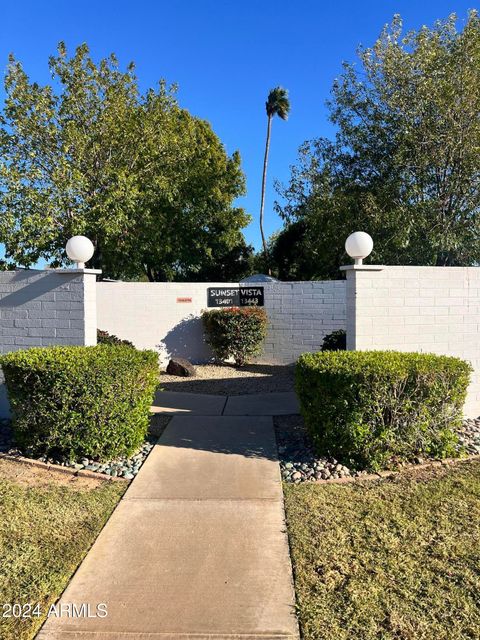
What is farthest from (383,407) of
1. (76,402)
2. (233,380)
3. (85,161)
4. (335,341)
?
(85,161)

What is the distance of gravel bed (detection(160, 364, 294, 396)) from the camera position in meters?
8.05

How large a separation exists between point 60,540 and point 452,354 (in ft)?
15.7

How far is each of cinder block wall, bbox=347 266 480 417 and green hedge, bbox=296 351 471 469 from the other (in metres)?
0.88

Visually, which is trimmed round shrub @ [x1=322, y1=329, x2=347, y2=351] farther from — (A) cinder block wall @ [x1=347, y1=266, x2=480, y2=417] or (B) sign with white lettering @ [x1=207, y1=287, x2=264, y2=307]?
(A) cinder block wall @ [x1=347, y1=266, x2=480, y2=417]

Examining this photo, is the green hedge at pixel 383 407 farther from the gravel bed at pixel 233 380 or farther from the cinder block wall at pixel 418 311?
the gravel bed at pixel 233 380

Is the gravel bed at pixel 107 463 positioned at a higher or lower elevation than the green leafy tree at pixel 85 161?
lower

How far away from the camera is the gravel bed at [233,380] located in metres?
8.05

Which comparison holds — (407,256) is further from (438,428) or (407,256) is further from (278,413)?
(438,428)

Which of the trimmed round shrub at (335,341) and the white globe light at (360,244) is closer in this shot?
the white globe light at (360,244)

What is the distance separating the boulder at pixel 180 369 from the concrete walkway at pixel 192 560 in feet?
14.6

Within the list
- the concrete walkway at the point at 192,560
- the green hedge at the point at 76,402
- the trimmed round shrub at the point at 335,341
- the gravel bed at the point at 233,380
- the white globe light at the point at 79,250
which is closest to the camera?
the concrete walkway at the point at 192,560

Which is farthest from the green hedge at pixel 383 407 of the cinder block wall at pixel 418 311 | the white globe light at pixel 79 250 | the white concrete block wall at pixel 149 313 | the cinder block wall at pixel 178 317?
the white concrete block wall at pixel 149 313

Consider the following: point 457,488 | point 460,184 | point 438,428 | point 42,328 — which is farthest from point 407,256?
point 42,328

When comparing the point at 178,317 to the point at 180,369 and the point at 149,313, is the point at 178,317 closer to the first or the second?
the point at 149,313
